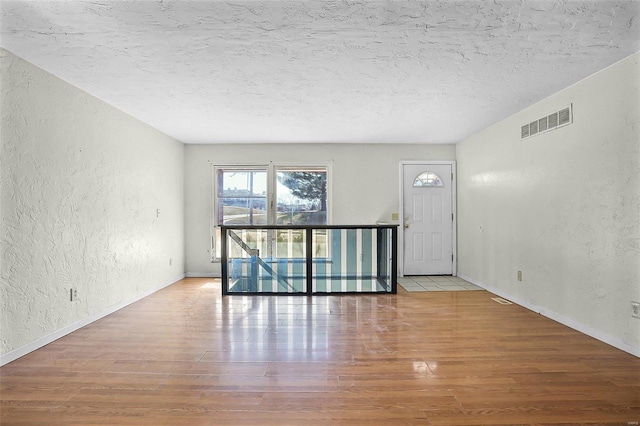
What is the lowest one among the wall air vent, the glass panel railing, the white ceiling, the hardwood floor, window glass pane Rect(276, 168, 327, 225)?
the hardwood floor

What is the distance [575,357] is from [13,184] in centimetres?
475

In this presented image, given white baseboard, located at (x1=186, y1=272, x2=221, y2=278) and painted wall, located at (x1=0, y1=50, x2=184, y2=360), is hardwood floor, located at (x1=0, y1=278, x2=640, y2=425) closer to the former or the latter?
painted wall, located at (x1=0, y1=50, x2=184, y2=360)

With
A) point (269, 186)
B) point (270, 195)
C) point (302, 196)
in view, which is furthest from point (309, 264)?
point (269, 186)

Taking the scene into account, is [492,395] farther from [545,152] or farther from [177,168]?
[177,168]

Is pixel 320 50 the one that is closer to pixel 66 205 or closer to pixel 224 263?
pixel 66 205

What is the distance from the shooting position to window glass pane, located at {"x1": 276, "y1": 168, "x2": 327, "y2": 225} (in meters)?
5.91

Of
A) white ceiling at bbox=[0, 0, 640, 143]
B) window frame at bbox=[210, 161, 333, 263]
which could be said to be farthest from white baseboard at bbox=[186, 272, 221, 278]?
white ceiling at bbox=[0, 0, 640, 143]

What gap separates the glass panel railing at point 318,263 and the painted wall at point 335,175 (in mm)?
1173

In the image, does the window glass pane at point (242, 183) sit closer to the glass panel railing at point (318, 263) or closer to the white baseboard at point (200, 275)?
the glass panel railing at point (318, 263)

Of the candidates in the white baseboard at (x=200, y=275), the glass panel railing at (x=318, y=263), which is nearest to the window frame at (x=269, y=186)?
the white baseboard at (x=200, y=275)

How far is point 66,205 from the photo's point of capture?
313 cm

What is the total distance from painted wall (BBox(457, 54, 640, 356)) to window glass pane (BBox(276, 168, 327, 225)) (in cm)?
279

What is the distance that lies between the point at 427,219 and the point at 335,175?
6.20 feet

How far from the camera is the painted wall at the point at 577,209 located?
266 cm
